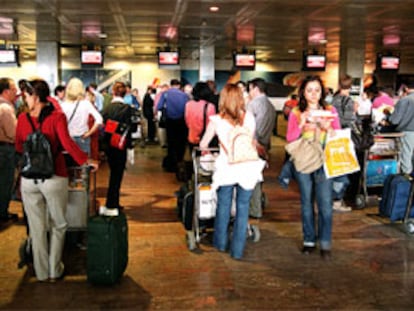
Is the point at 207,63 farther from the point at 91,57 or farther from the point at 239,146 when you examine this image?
the point at 239,146

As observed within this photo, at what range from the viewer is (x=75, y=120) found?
6.86 meters

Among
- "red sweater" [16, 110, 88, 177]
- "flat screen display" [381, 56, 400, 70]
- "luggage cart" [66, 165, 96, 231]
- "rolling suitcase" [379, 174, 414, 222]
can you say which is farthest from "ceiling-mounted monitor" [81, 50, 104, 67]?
"red sweater" [16, 110, 88, 177]

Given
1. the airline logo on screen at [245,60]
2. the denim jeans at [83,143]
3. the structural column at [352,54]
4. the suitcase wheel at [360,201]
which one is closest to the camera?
the denim jeans at [83,143]

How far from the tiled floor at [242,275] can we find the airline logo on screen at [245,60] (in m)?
12.0

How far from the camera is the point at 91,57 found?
57.0 ft

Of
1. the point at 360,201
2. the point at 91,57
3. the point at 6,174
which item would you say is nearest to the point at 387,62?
the point at 91,57

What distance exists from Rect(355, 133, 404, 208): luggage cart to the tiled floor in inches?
40.2

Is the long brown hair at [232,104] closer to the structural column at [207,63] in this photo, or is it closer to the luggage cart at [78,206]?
the luggage cart at [78,206]

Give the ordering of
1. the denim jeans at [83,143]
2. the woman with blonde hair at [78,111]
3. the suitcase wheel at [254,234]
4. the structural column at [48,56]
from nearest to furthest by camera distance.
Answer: the suitcase wheel at [254,234]
the woman with blonde hair at [78,111]
the denim jeans at [83,143]
the structural column at [48,56]

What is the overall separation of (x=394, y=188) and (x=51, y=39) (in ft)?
41.0

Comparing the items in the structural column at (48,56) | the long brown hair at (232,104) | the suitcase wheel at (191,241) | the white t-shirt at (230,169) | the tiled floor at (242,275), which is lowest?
the tiled floor at (242,275)

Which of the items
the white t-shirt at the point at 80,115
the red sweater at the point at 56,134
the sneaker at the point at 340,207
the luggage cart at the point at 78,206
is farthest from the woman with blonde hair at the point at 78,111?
the sneaker at the point at 340,207

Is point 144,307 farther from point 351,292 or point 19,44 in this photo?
point 19,44

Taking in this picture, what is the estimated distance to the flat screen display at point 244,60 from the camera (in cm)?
1838
